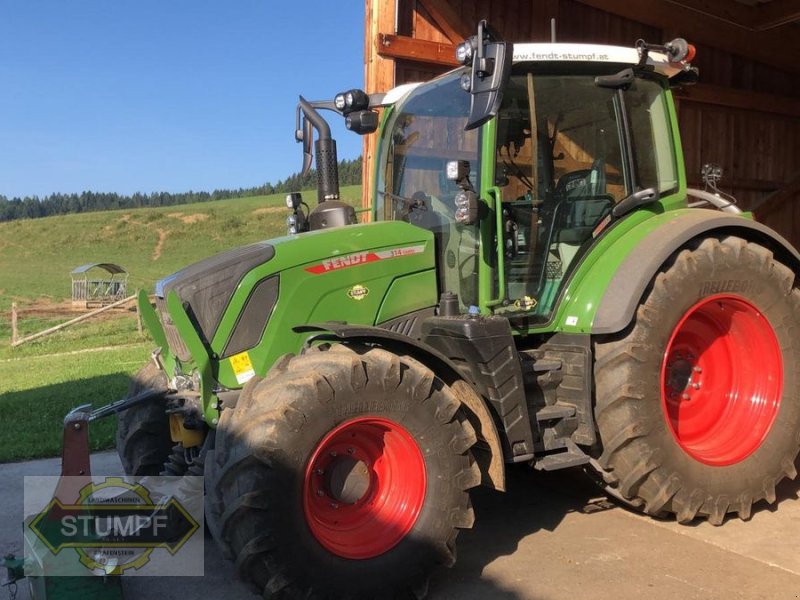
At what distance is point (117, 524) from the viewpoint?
3.53 meters

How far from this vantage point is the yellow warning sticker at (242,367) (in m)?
3.64

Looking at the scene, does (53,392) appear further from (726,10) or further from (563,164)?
(726,10)

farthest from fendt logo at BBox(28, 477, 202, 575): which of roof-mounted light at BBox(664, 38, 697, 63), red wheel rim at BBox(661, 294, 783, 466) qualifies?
roof-mounted light at BBox(664, 38, 697, 63)

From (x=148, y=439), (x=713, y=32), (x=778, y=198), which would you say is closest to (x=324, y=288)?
(x=148, y=439)

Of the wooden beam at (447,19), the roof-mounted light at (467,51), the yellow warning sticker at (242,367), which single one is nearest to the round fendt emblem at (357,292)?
the yellow warning sticker at (242,367)

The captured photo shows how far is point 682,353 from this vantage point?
178 inches

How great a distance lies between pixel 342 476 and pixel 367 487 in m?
0.13

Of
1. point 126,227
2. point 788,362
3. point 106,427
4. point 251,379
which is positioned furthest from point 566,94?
point 126,227

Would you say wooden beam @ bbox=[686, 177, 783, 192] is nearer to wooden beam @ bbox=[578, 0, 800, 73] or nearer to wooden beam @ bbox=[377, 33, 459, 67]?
wooden beam @ bbox=[578, 0, 800, 73]

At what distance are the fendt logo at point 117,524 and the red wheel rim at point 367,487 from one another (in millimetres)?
813

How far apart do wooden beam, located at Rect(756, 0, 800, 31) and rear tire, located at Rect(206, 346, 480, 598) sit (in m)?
8.05

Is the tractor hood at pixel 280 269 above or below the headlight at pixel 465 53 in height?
below

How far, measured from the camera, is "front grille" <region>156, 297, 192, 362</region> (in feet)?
12.5

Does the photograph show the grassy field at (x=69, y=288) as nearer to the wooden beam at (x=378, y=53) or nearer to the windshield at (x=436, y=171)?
the wooden beam at (x=378, y=53)
